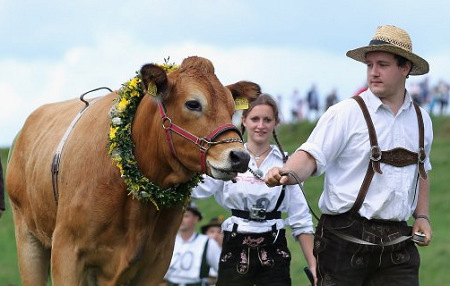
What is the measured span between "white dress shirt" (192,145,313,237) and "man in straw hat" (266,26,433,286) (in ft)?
4.03

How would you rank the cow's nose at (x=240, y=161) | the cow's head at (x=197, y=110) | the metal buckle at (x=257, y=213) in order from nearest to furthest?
the cow's nose at (x=240, y=161) → the cow's head at (x=197, y=110) → the metal buckle at (x=257, y=213)

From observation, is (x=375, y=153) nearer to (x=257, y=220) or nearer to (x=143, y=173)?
(x=143, y=173)

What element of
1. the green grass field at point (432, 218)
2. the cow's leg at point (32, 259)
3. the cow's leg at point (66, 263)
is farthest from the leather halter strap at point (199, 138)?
the green grass field at point (432, 218)

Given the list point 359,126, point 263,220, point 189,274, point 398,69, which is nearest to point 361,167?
point 359,126

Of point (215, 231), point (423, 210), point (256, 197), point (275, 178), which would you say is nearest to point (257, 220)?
point (256, 197)

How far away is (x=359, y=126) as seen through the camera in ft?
23.6

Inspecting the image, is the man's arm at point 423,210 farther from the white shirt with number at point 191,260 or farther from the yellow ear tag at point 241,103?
the white shirt with number at point 191,260

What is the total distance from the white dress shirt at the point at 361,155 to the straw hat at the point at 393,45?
0.34 meters

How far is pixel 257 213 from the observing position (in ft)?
28.3

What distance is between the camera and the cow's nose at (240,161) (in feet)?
22.3

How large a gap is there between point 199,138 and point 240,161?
17.8 inches

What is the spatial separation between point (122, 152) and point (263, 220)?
1.68 meters

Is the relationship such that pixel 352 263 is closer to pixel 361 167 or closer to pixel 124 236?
pixel 361 167

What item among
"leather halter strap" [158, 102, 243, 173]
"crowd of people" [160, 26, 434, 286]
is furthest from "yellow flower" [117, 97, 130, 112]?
"crowd of people" [160, 26, 434, 286]
